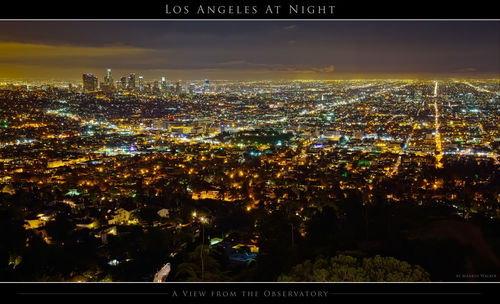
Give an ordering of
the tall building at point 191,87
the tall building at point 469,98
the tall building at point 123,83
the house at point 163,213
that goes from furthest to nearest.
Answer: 1. the tall building at point 123,83
2. the tall building at point 191,87
3. the tall building at point 469,98
4. the house at point 163,213

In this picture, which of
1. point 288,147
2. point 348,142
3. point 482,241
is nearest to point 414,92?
point 348,142

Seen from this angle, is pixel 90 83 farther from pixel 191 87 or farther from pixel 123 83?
pixel 191 87

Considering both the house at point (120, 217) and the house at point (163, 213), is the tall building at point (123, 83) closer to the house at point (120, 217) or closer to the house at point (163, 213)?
the house at point (120, 217)

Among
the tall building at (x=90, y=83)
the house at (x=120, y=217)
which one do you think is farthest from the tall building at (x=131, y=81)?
the house at (x=120, y=217)

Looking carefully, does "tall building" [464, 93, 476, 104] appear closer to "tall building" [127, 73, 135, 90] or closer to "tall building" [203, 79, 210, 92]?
"tall building" [203, 79, 210, 92]

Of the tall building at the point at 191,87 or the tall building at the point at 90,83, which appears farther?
the tall building at the point at 90,83

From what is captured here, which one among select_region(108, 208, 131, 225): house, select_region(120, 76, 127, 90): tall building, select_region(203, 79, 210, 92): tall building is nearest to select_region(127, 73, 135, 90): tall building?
select_region(120, 76, 127, 90): tall building
